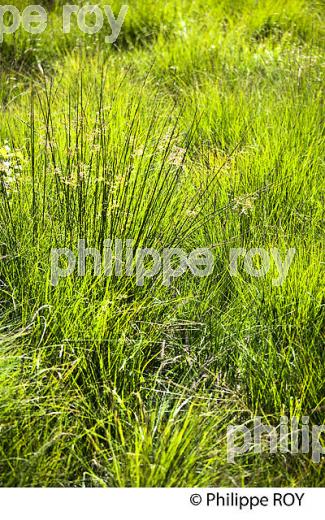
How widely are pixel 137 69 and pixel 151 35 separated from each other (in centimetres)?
86

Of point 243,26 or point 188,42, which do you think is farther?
point 243,26

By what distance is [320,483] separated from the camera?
6.31 ft

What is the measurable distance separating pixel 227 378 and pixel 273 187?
0.97 metres

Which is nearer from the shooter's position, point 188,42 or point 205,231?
point 205,231

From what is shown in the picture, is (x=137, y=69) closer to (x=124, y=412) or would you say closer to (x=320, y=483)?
(x=124, y=412)

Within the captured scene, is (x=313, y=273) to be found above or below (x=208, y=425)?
above

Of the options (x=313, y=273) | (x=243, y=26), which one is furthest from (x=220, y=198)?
(x=243, y=26)

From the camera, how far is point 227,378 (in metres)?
2.24

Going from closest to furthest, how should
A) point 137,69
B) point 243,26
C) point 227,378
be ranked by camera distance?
point 227,378, point 137,69, point 243,26

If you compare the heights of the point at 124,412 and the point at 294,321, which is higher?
the point at 294,321
